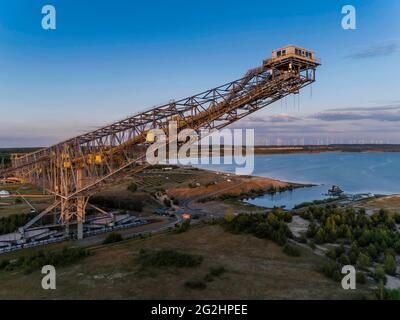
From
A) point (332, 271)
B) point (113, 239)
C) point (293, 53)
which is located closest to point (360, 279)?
point (332, 271)

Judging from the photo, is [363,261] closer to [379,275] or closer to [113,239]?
[379,275]

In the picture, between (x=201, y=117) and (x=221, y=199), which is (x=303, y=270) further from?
(x=221, y=199)

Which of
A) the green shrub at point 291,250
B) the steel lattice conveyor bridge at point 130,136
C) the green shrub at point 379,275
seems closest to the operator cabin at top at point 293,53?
the steel lattice conveyor bridge at point 130,136

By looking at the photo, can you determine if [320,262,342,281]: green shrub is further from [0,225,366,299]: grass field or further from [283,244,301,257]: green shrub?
[283,244,301,257]: green shrub

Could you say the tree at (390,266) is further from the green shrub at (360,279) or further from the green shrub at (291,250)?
the green shrub at (291,250)
